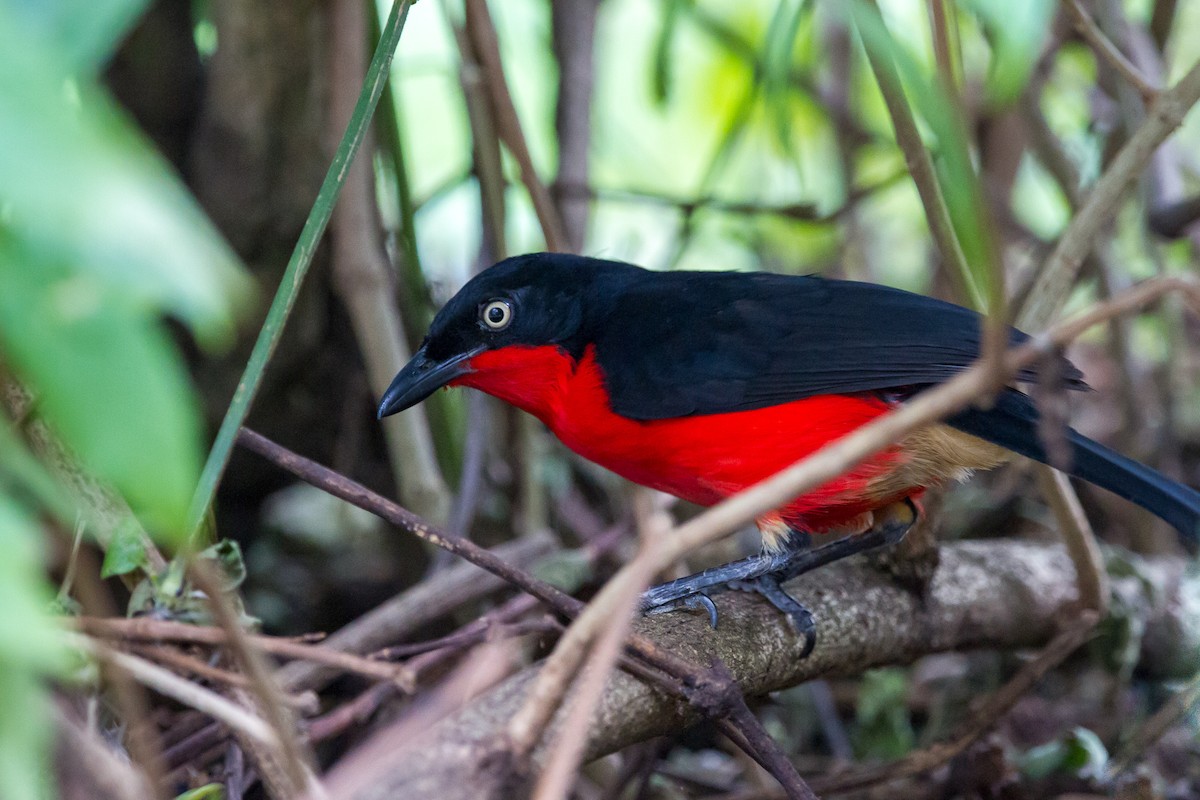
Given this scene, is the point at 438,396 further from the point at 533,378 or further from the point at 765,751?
the point at 765,751

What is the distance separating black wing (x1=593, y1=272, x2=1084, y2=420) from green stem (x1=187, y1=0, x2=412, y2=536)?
4.02ft

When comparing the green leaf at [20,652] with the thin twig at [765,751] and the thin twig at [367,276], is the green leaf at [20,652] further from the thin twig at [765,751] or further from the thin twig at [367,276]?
the thin twig at [367,276]

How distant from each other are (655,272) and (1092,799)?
6.17 ft

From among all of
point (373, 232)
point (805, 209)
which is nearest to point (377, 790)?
point (373, 232)

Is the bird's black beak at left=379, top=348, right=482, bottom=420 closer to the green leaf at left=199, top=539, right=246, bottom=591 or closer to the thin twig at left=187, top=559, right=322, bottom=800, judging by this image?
the green leaf at left=199, top=539, right=246, bottom=591

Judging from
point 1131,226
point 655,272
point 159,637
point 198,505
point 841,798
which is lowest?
point 841,798

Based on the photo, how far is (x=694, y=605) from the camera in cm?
270

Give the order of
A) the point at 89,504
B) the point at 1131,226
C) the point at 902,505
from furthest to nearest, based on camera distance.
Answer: the point at 1131,226 < the point at 902,505 < the point at 89,504

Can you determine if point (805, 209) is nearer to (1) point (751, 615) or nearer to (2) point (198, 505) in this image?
(1) point (751, 615)

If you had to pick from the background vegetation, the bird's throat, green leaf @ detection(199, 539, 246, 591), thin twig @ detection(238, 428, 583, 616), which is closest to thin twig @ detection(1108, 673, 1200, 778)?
the background vegetation

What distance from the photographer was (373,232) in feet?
11.8

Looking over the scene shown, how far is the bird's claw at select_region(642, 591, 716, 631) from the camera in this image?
261 cm

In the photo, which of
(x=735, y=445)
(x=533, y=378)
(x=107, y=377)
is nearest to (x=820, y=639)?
(x=735, y=445)

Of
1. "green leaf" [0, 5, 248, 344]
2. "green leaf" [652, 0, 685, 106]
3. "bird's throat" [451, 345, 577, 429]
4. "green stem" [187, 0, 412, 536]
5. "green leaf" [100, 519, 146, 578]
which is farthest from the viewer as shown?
"green leaf" [652, 0, 685, 106]
